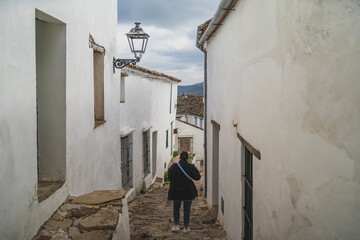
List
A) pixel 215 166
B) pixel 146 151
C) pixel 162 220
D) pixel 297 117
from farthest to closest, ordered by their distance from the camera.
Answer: pixel 146 151 < pixel 215 166 < pixel 162 220 < pixel 297 117

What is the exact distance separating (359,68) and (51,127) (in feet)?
11.1

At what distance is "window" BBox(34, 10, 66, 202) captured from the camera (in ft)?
13.8

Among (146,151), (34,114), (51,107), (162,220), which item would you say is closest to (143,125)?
(146,151)

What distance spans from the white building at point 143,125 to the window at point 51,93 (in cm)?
460

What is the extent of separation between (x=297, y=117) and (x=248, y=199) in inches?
90.1

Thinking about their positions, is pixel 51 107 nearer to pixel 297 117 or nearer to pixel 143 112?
pixel 297 117

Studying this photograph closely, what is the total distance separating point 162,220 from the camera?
7641 millimetres

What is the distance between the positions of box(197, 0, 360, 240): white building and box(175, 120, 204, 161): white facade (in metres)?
17.6

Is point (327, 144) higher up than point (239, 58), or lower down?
lower down

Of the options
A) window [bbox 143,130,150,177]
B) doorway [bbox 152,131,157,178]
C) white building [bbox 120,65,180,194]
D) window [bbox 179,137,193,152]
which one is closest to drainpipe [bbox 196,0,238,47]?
white building [bbox 120,65,180,194]

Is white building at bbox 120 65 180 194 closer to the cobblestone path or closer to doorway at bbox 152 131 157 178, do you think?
doorway at bbox 152 131 157 178

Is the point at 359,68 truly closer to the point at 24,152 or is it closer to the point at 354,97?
the point at 354,97

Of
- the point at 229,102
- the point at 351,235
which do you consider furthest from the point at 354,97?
the point at 229,102

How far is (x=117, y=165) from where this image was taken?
8.02 metres
